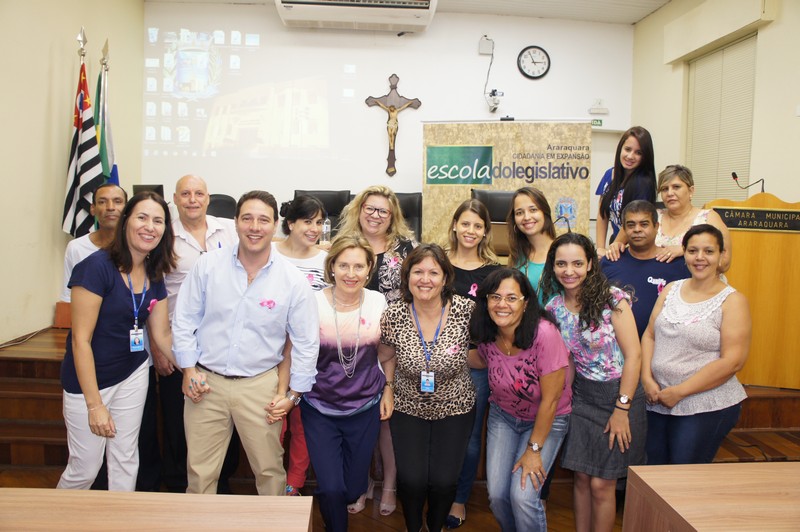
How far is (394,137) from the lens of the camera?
636cm

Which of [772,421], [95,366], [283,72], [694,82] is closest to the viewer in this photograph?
[95,366]

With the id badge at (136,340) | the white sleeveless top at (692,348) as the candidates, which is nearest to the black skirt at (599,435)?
the white sleeveless top at (692,348)

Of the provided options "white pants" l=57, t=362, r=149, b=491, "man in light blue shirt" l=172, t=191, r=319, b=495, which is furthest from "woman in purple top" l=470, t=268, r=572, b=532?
"white pants" l=57, t=362, r=149, b=491

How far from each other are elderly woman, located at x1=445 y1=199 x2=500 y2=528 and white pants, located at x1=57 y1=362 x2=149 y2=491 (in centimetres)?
140

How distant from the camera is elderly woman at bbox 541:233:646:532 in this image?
214 cm

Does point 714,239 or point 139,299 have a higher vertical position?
point 714,239

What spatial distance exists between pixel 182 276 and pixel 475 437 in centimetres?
156

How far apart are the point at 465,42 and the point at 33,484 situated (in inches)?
231

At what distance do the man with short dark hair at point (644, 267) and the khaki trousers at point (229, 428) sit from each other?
1.63m

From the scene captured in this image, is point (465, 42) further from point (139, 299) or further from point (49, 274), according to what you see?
point (139, 299)

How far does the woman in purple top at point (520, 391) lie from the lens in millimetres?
2104

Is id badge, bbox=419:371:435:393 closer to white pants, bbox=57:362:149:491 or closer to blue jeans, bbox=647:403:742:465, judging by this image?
blue jeans, bbox=647:403:742:465

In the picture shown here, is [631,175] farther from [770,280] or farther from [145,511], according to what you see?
[145,511]

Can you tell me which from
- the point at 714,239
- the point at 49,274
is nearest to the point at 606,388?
the point at 714,239
